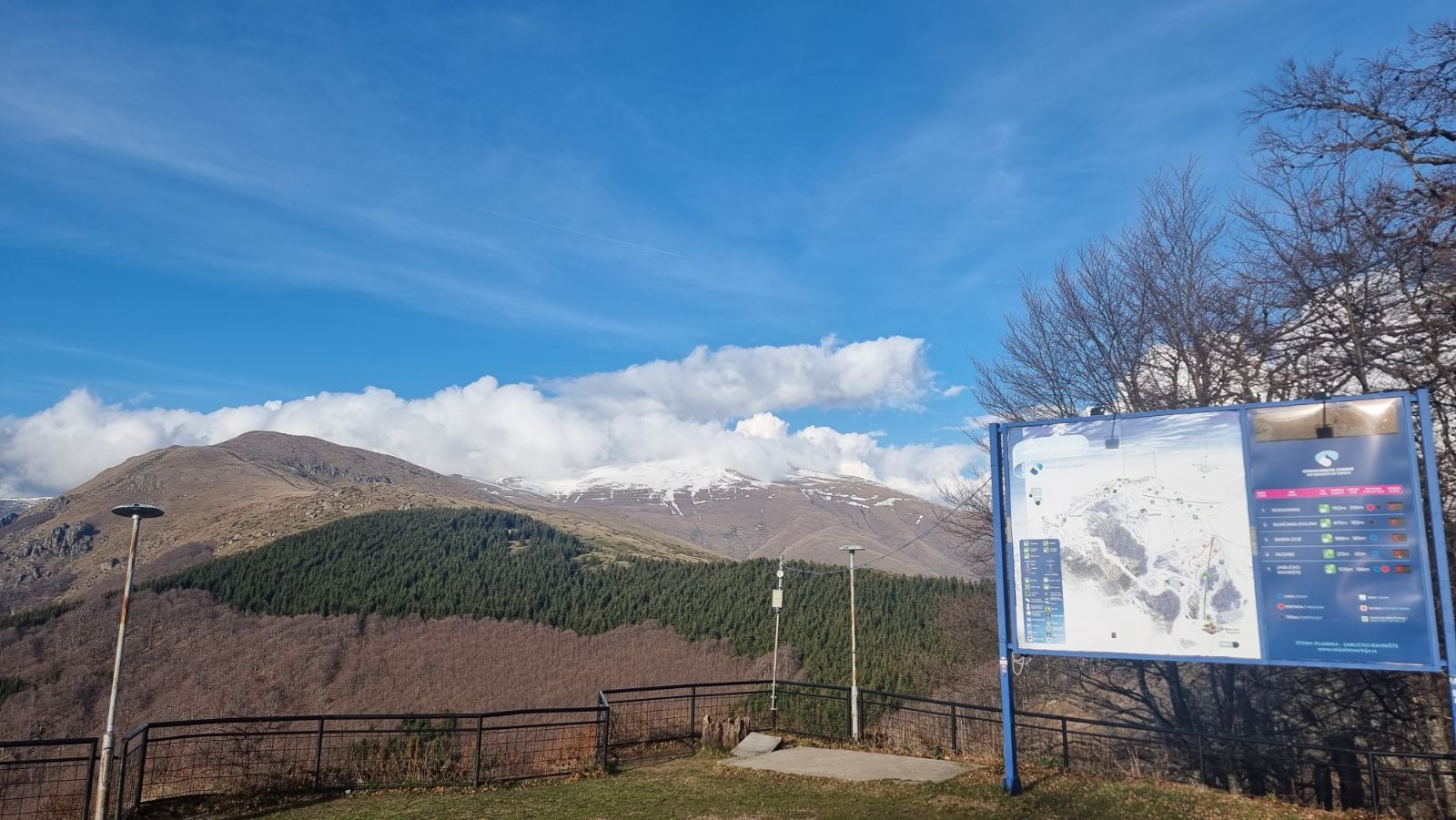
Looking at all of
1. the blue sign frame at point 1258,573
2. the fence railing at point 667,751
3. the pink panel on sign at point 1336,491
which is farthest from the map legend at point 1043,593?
the pink panel on sign at point 1336,491

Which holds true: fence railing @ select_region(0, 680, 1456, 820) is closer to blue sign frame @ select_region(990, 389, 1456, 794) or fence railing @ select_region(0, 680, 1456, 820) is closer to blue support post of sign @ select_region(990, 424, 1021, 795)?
blue support post of sign @ select_region(990, 424, 1021, 795)

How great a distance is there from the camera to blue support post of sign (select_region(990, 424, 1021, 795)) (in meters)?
11.5

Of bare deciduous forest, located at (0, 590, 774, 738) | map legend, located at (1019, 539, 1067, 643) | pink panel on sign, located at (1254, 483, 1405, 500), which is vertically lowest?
bare deciduous forest, located at (0, 590, 774, 738)

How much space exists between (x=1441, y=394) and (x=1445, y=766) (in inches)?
224

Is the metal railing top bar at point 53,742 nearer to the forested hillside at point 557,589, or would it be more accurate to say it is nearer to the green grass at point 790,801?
the green grass at point 790,801

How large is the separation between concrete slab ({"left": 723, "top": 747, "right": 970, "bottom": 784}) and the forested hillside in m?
39.7

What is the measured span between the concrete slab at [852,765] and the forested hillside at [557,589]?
3972 cm

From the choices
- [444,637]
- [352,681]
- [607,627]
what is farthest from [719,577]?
[352,681]

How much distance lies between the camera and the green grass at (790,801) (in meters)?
10.4

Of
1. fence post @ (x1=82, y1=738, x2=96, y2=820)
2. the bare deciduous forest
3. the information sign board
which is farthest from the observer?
the bare deciduous forest

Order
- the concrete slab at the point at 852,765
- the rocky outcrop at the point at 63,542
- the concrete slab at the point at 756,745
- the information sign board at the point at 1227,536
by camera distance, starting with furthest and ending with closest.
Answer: the rocky outcrop at the point at 63,542, the concrete slab at the point at 756,745, the concrete slab at the point at 852,765, the information sign board at the point at 1227,536

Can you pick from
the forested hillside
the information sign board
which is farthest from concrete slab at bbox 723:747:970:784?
the forested hillside

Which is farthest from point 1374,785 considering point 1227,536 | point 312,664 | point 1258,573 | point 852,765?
point 312,664

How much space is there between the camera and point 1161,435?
431 inches
